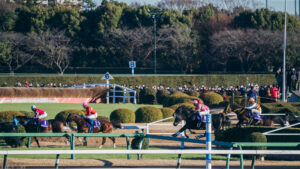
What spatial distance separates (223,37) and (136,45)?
30.0ft

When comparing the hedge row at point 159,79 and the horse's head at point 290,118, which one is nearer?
the horse's head at point 290,118

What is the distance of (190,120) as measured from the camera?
1420 cm

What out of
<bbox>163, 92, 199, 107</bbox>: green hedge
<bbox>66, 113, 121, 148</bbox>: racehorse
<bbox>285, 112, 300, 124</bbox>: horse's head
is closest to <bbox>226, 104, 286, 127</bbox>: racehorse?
<bbox>285, 112, 300, 124</bbox>: horse's head

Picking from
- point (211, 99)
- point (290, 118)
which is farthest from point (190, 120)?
point (211, 99)

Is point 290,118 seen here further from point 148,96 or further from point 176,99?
point 148,96

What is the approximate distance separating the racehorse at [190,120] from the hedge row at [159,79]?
841 inches

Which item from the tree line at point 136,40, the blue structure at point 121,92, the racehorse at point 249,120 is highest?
the tree line at point 136,40

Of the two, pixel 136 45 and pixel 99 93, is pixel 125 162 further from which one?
pixel 136 45

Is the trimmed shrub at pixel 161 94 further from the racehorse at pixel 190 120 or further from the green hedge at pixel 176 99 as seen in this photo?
the racehorse at pixel 190 120

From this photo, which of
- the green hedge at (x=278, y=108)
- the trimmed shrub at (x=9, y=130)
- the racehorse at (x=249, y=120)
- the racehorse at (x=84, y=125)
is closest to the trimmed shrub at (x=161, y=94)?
the green hedge at (x=278, y=108)

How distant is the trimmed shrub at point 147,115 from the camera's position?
20.6 meters

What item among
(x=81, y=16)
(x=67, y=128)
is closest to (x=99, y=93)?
(x=67, y=128)

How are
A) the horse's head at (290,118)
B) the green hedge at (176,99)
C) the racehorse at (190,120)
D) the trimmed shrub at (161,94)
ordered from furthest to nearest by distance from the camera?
the trimmed shrub at (161,94)
the green hedge at (176,99)
the horse's head at (290,118)
the racehorse at (190,120)

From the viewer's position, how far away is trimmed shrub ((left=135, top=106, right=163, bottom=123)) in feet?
67.6
